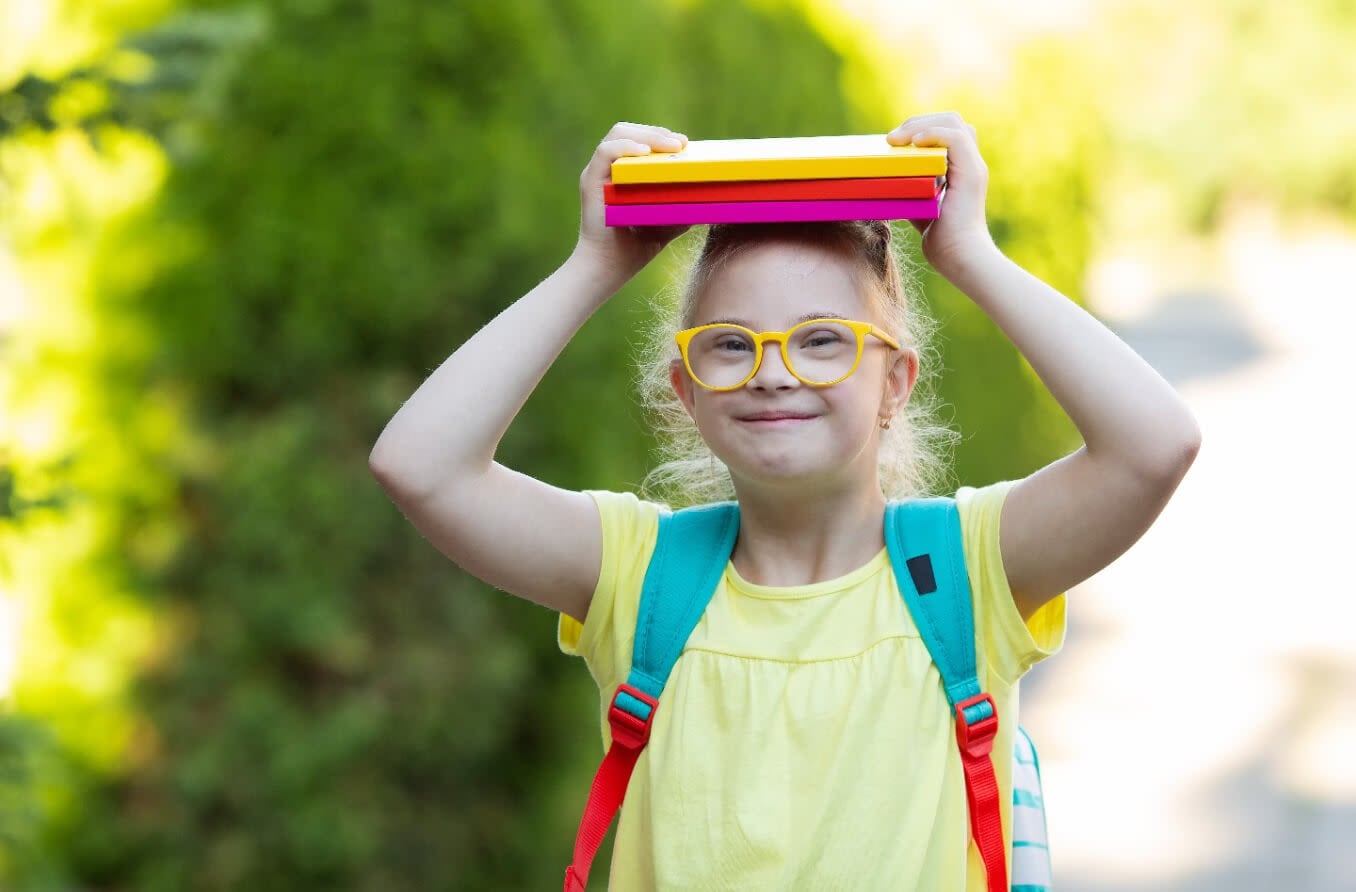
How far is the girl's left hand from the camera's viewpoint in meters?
1.70

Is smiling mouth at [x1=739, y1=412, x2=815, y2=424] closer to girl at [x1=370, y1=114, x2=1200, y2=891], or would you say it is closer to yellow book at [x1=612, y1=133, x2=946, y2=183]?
girl at [x1=370, y1=114, x2=1200, y2=891]

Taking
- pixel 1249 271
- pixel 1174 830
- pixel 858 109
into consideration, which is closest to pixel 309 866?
pixel 1174 830

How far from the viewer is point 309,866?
12.4 ft

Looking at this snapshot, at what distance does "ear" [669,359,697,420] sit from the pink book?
0.77 feet

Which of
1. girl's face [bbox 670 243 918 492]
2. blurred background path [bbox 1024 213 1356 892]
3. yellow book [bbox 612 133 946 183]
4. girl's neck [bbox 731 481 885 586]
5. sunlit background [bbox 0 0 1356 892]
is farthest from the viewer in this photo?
blurred background path [bbox 1024 213 1356 892]

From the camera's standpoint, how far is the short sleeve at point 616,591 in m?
1.85

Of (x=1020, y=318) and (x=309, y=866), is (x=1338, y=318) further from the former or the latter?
(x=1020, y=318)

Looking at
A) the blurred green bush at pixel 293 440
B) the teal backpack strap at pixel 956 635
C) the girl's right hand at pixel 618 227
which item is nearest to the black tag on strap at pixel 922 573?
the teal backpack strap at pixel 956 635

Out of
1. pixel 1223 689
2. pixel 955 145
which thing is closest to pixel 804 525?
pixel 955 145

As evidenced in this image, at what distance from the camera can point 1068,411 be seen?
1.71m

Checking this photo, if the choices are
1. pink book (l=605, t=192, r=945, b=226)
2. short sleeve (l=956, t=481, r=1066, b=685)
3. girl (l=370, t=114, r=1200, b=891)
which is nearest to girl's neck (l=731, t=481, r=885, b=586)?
girl (l=370, t=114, r=1200, b=891)

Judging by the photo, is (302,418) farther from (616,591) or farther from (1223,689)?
(1223,689)

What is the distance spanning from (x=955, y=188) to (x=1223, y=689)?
5.42 m

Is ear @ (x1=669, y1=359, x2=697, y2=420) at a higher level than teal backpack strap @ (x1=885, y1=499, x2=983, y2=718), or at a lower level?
higher
